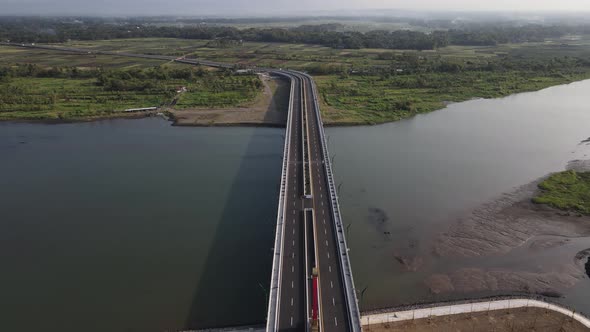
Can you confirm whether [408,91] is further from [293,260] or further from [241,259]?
[293,260]

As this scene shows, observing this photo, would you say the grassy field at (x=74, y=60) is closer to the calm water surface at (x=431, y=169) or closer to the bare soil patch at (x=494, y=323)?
the calm water surface at (x=431, y=169)

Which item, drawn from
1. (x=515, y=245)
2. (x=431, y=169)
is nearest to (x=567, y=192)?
(x=515, y=245)

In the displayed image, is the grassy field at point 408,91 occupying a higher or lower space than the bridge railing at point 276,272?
higher

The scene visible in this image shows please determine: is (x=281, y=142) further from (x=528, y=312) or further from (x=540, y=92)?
(x=540, y=92)

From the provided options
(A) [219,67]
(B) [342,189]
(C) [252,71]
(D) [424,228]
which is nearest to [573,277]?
(D) [424,228]

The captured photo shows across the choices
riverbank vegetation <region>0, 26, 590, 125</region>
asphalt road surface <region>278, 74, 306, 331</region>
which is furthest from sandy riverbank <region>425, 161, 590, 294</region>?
riverbank vegetation <region>0, 26, 590, 125</region>

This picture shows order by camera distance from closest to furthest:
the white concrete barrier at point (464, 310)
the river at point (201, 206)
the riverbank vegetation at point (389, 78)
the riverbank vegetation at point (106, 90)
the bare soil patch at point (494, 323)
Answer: the bare soil patch at point (494, 323) → the white concrete barrier at point (464, 310) → the river at point (201, 206) → the riverbank vegetation at point (106, 90) → the riverbank vegetation at point (389, 78)

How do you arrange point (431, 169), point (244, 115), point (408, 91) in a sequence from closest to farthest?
point (431, 169) < point (244, 115) < point (408, 91)

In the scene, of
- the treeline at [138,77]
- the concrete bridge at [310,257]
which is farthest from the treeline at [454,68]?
the concrete bridge at [310,257]
